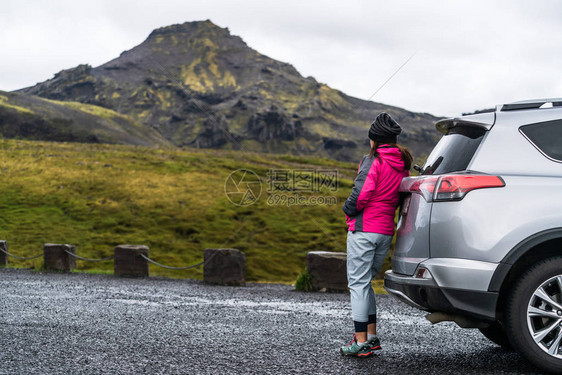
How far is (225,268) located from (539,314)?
12.1m

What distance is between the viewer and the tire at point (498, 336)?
21.2 feet

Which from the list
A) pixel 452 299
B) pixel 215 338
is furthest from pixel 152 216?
pixel 452 299

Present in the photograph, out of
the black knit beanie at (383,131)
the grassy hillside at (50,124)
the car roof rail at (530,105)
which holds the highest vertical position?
the grassy hillside at (50,124)

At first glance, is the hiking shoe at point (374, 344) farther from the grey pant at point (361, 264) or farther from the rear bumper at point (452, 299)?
the rear bumper at point (452, 299)

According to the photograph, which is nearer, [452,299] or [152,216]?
[452,299]

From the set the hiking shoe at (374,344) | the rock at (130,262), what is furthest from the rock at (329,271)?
the hiking shoe at (374,344)

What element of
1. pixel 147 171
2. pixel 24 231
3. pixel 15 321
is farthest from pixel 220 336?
pixel 147 171

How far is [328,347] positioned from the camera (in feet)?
21.1

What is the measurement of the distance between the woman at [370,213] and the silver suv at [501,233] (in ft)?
1.67

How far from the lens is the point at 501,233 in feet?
16.2

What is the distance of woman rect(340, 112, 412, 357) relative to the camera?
5777 millimetres

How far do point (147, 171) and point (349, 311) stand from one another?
59.1m

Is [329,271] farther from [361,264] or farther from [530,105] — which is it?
[530,105]

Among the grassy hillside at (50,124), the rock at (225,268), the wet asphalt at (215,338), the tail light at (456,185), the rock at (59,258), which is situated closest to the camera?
A: the tail light at (456,185)
